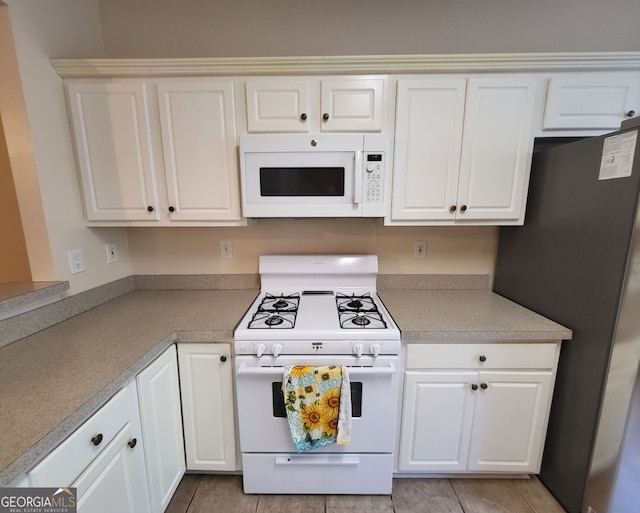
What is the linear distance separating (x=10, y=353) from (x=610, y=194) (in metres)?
2.46

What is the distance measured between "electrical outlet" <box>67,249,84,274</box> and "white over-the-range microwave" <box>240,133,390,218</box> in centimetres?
93

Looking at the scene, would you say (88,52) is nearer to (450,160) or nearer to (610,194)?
(450,160)

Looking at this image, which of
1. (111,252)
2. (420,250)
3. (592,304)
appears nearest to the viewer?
(592,304)

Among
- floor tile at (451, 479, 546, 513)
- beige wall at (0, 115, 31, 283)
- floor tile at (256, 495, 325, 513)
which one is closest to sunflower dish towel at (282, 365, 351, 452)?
floor tile at (256, 495, 325, 513)

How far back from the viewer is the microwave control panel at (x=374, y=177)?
1433 millimetres

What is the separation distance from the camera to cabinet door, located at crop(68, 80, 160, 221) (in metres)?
1.43

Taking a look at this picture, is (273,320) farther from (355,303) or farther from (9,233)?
(9,233)

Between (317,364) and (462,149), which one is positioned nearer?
(317,364)

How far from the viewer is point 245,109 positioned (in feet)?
4.75

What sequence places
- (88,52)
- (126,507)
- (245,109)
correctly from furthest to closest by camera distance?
1. (88,52)
2. (245,109)
3. (126,507)

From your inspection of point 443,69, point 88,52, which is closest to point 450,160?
point 443,69

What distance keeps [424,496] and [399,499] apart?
0.14 meters

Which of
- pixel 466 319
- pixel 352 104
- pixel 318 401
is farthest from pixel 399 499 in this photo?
pixel 352 104

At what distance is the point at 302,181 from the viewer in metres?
1.47
